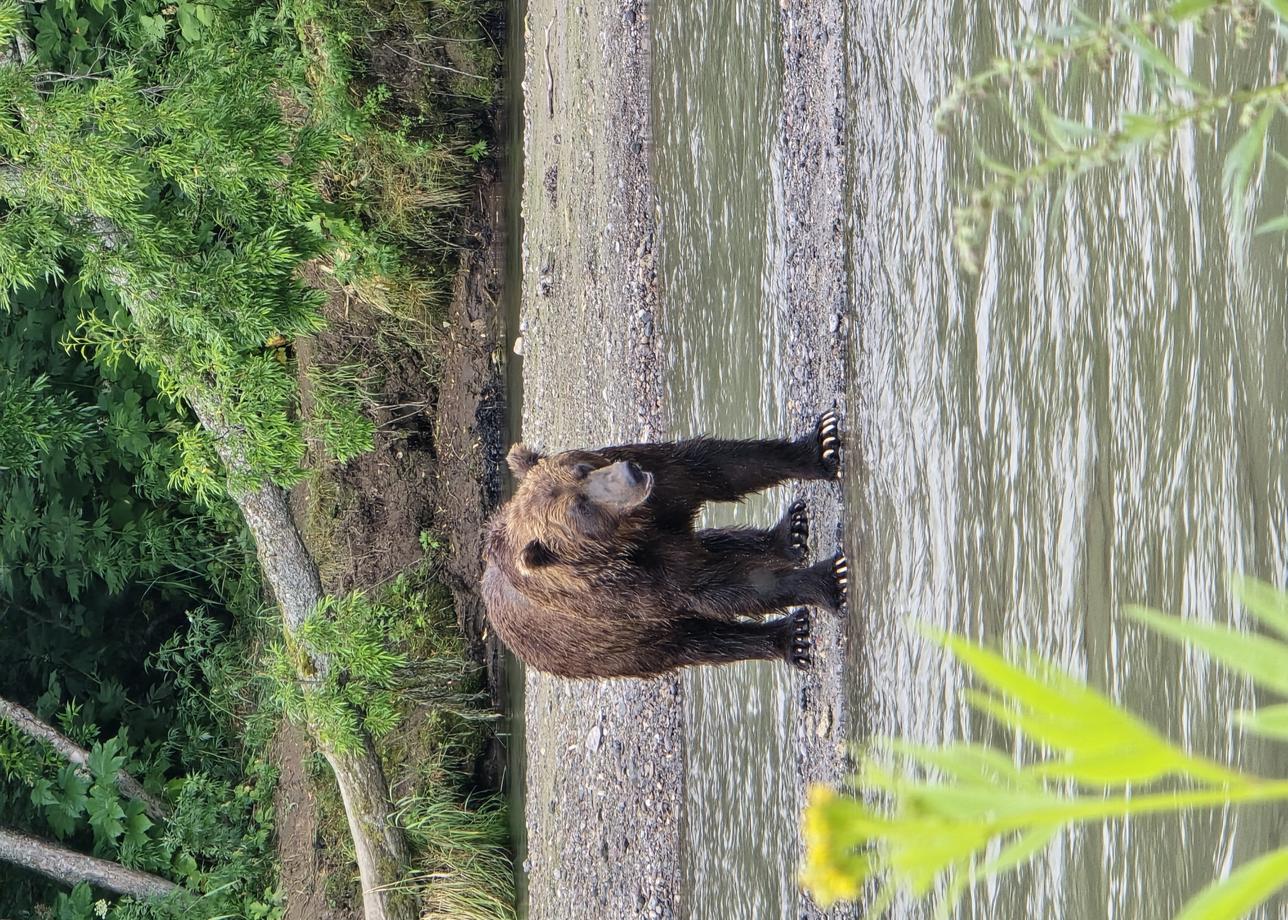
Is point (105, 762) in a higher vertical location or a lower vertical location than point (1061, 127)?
lower

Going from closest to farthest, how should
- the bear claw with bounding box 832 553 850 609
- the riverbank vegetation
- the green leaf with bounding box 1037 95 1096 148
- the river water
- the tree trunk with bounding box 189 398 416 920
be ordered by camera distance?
the green leaf with bounding box 1037 95 1096 148 → the river water → the bear claw with bounding box 832 553 850 609 → the riverbank vegetation → the tree trunk with bounding box 189 398 416 920

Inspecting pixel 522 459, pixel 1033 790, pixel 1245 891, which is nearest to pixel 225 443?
pixel 522 459

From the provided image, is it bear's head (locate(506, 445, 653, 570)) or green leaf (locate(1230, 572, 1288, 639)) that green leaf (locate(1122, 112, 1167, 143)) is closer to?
green leaf (locate(1230, 572, 1288, 639))

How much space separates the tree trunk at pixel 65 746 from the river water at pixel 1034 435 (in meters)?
5.99

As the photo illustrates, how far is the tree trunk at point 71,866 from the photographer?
8.98 meters

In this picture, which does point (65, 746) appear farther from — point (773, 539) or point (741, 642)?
point (773, 539)

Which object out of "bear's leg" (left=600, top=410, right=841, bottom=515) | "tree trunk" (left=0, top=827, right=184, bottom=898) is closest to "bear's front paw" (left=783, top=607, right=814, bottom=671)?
"bear's leg" (left=600, top=410, right=841, bottom=515)

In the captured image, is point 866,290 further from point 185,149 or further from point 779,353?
point 185,149

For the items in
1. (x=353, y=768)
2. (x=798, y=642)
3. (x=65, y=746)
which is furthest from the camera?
(x=65, y=746)

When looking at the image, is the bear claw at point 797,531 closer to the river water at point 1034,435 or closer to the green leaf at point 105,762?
the river water at point 1034,435

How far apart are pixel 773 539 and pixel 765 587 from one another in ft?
1.20

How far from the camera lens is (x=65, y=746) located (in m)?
9.32

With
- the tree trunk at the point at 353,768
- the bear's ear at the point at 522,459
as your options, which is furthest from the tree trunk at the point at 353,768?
the bear's ear at the point at 522,459

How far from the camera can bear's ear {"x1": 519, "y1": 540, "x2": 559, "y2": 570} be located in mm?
4207
